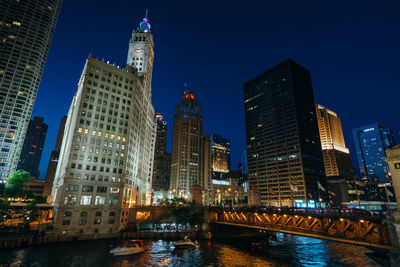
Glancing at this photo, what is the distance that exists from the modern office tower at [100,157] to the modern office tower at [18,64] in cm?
8148

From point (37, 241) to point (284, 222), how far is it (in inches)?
2551

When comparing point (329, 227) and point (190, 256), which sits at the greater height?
point (329, 227)

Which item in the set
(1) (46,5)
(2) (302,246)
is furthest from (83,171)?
(1) (46,5)

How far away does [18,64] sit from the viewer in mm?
146625

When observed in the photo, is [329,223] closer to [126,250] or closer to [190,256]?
[190,256]

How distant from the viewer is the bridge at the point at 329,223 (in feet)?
108

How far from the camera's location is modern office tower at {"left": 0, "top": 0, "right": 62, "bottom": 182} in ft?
452

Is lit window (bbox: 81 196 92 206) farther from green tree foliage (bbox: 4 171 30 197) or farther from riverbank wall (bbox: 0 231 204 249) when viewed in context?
green tree foliage (bbox: 4 171 30 197)

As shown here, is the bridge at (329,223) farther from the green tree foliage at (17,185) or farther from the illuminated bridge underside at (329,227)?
the green tree foliage at (17,185)

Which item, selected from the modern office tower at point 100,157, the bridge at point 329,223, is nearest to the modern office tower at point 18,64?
the modern office tower at point 100,157

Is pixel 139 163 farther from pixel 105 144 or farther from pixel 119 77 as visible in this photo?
pixel 119 77

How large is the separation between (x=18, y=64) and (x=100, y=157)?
11970 centimetres

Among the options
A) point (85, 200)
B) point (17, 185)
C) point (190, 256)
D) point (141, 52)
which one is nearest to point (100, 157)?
point (85, 200)

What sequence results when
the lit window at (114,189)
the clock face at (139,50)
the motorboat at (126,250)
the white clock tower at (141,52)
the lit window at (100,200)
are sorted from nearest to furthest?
the motorboat at (126,250), the lit window at (100,200), the lit window at (114,189), the white clock tower at (141,52), the clock face at (139,50)
